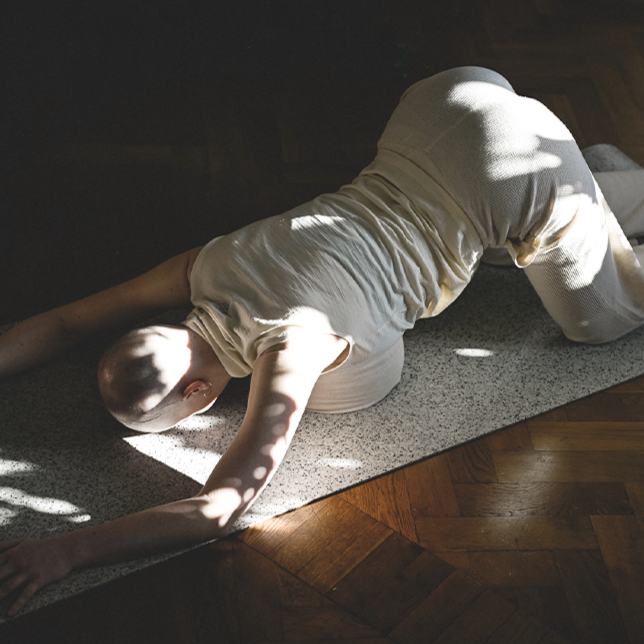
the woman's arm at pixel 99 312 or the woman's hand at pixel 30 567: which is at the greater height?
the woman's arm at pixel 99 312

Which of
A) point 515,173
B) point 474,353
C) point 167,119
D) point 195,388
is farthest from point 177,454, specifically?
point 167,119

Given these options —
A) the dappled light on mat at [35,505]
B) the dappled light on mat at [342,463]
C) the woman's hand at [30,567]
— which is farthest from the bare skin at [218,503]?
the dappled light on mat at [342,463]

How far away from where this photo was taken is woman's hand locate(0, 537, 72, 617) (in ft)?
3.06

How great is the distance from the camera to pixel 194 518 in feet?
→ 3.10

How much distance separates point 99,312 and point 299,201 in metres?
0.58

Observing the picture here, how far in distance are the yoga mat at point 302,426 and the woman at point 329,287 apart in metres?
0.07

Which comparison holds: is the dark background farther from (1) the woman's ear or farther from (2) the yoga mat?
(1) the woman's ear

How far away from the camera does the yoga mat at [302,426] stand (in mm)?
1116

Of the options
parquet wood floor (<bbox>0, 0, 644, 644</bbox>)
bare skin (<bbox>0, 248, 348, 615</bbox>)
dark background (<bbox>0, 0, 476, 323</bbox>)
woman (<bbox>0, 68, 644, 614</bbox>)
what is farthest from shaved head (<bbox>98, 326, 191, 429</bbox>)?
dark background (<bbox>0, 0, 476, 323</bbox>)

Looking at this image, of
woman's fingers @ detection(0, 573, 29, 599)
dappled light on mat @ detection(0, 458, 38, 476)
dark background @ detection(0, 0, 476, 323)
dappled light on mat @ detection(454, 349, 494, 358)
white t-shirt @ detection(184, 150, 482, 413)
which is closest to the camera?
woman's fingers @ detection(0, 573, 29, 599)

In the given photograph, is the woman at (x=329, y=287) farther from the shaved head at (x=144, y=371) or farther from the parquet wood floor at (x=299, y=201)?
the parquet wood floor at (x=299, y=201)

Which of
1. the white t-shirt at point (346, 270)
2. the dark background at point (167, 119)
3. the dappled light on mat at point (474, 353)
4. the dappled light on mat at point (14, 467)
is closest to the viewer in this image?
the white t-shirt at point (346, 270)

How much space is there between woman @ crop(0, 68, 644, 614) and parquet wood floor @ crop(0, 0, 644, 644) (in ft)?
0.46

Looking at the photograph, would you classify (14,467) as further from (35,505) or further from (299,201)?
(299,201)
